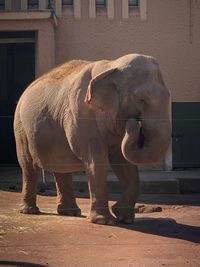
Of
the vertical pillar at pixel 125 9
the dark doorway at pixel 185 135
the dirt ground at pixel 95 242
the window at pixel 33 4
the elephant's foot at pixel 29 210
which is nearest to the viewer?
the dirt ground at pixel 95 242

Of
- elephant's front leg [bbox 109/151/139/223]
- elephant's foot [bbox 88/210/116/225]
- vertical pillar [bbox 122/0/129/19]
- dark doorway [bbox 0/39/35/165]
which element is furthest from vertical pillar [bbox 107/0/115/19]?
elephant's foot [bbox 88/210/116/225]

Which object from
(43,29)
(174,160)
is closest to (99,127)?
(43,29)

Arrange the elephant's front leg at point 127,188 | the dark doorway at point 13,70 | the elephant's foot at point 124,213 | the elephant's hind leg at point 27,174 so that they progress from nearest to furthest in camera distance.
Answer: the elephant's foot at point 124,213 → the elephant's front leg at point 127,188 → the elephant's hind leg at point 27,174 → the dark doorway at point 13,70

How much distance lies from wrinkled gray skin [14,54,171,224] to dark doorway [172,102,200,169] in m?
7.60

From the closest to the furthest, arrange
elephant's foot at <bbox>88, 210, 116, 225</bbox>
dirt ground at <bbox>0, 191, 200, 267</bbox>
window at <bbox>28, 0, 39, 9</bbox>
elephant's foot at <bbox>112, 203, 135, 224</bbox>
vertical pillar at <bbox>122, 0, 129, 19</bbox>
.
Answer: dirt ground at <bbox>0, 191, 200, 267</bbox> → elephant's foot at <bbox>88, 210, 116, 225</bbox> → elephant's foot at <bbox>112, 203, 135, 224</bbox> → window at <bbox>28, 0, 39, 9</bbox> → vertical pillar at <bbox>122, 0, 129, 19</bbox>

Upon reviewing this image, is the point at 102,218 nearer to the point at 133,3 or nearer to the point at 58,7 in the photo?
the point at 58,7

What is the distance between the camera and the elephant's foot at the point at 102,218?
7324 mm

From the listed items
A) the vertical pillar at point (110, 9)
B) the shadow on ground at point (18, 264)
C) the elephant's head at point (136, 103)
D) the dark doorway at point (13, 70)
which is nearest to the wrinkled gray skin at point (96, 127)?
the elephant's head at point (136, 103)

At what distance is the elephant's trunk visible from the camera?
673 centimetres

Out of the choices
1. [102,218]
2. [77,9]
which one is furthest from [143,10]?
[102,218]

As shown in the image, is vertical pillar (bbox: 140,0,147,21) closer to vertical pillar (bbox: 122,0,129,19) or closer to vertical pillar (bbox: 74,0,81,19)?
vertical pillar (bbox: 122,0,129,19)

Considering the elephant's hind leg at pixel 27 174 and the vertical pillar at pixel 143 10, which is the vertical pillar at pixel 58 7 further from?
the elephant's hind leg at pixel 27 174

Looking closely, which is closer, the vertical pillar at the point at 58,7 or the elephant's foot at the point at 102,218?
the elephant's foot at the point at 102,218

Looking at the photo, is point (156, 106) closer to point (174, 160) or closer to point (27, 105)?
point (27, 105)
